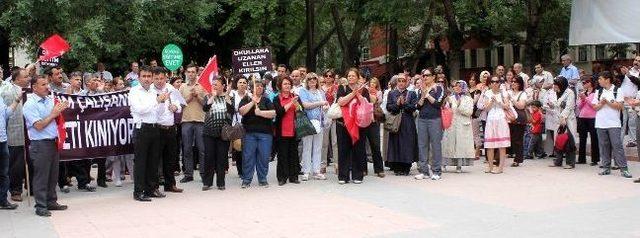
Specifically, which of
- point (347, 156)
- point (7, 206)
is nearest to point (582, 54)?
point (347, 156)

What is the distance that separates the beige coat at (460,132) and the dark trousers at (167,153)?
484cm

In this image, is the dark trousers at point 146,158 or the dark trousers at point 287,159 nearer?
the dark trousers at point 146,158

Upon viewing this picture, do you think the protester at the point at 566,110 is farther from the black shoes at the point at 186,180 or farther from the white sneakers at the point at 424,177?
the black shoes at the point at 186,180

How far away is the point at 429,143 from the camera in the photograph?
1238cm

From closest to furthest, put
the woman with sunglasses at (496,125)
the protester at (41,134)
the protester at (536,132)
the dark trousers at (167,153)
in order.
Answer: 1. the protester at (41,134)
2. the dark trousers at (167,153)
3. the woman with sunglasses at (496,125)
4. the protester at (536,132)

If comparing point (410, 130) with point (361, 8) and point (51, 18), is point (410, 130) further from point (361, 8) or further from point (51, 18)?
point (361, 8)

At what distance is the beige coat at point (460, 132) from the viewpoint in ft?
42.3

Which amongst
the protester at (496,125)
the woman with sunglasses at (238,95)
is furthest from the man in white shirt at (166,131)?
the protester at (496,125)

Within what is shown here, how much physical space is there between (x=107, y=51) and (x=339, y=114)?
11.4m

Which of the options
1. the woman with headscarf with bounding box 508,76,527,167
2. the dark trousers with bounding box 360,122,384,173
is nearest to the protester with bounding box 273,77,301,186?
the dark trousers with bounding box 360,122,384,173

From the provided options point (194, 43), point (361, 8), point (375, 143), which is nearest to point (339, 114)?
point (375, 143)

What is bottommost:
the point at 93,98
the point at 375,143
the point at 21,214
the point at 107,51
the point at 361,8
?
the point at 21,214

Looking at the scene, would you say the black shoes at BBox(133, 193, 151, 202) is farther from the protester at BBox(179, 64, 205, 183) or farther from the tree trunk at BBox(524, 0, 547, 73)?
the tree trunk at BBox(524, 0, 547, 73)

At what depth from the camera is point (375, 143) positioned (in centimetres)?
1252
